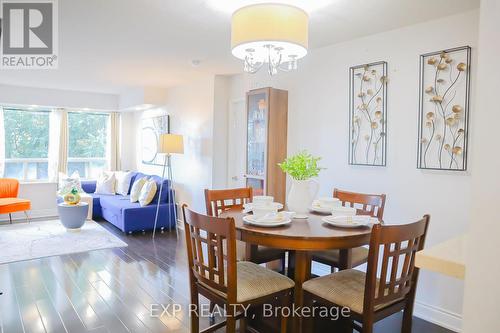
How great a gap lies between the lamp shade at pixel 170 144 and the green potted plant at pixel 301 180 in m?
3.06

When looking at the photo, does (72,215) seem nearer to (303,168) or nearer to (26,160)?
(26,160)

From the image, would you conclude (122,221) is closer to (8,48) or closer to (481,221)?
(8,48)

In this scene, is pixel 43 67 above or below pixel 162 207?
above

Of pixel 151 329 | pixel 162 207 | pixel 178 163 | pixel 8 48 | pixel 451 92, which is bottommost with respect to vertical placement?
pixel 151 329

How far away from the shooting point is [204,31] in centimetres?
310

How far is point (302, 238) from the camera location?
1939mm

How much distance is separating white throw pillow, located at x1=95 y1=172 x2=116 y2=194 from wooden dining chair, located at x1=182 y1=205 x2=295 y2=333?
5.01 meters

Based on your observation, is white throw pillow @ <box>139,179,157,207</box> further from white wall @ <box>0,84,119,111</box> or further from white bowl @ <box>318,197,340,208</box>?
white bowl @ <box>318,197,340,208</box>

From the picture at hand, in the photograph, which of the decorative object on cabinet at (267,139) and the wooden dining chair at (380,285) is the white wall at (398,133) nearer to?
the decorative object on cabinet at (267,139)

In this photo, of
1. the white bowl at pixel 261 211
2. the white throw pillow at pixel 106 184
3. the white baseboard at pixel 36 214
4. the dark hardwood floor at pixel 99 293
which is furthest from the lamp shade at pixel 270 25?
the white baseboard at pixel 36 214

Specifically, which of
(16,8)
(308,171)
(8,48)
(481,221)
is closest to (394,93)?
(308,171)

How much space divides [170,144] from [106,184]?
2186mm

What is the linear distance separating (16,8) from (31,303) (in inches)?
93.3

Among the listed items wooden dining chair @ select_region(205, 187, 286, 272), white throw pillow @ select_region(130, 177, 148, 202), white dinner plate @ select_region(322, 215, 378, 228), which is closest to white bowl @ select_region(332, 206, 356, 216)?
white dinner plate @ select_region(322, 215, 378, 228)
